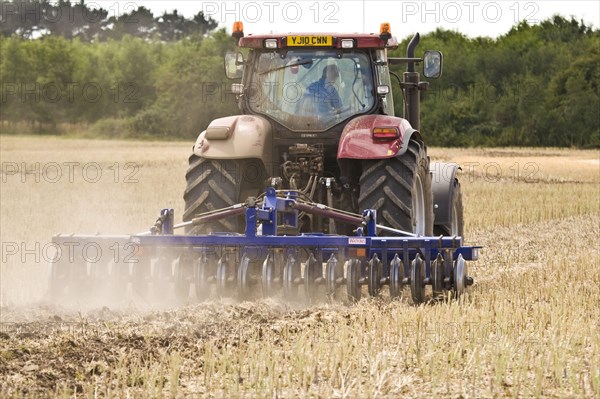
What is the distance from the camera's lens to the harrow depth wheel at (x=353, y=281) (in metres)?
7.00

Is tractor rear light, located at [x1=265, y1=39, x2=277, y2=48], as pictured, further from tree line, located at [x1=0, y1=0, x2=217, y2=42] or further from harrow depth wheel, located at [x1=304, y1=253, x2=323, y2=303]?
tree line, located at [x1=0, y1=0, x2=217, y2=42]

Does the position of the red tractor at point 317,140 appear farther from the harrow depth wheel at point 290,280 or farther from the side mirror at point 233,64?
the harrow depth wheel at point 290,280

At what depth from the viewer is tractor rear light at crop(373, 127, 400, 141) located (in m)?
7.48

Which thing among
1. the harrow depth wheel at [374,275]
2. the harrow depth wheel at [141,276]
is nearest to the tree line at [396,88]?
the harrow depth wheel at [141,276]

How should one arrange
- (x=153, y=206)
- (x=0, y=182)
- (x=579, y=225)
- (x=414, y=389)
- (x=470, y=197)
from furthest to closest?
(x=0, y=182) < (x=470, y=197) < (x=153, y=206) < (x=579, y=225) < (x=414, y=389)

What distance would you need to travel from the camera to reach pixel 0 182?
67.2 ft

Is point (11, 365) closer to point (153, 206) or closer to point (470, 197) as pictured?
point (153, 206)

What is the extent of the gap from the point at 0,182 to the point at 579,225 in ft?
40.0

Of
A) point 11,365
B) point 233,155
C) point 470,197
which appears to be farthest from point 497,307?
point 470,197

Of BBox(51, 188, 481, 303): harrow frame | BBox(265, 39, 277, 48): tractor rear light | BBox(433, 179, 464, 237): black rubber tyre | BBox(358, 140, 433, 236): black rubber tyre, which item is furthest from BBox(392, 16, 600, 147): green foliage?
BBox(51, 188, 481, 303): harrow frame

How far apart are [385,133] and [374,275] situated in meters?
1.14

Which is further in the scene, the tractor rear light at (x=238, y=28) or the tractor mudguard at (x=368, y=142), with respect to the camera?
the tractor rear light at (x=238, y=28)

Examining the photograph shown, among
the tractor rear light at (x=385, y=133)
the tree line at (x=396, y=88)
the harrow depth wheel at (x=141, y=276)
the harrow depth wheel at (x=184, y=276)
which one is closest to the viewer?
the harrow depth wheel at (x=184, y=276)

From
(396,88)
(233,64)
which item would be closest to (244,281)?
(233,64)
